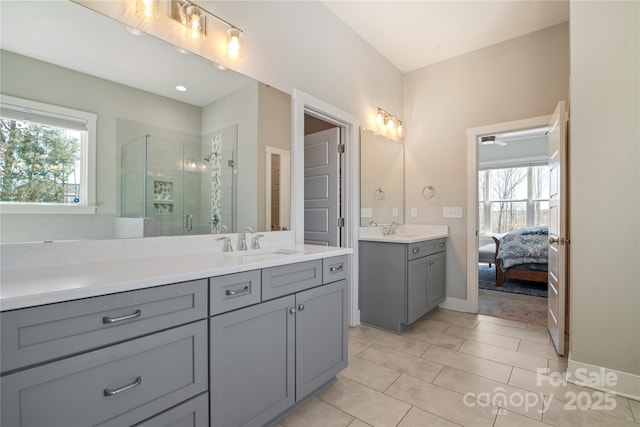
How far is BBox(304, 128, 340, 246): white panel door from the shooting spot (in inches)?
125

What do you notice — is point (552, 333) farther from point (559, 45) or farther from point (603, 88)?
point (559, 45)

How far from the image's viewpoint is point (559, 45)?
9.96 feet

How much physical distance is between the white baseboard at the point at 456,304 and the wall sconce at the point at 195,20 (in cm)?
341

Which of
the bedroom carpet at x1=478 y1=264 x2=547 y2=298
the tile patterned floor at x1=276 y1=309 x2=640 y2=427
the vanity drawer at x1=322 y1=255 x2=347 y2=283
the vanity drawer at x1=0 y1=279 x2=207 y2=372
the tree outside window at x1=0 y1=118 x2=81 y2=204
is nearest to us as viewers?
the vanity drawer at x1=0 y1=279 x2=207 y2=372

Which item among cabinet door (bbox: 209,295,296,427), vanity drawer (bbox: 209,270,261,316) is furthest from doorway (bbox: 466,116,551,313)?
vanity drawer (bbox: 209,270,261,316)

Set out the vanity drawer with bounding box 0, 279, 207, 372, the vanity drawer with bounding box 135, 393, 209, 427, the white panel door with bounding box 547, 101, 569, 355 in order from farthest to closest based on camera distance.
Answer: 1. the white panel door with bounding box 547, 101, 569, 355
2. the vanity drawer with bounding box 135, 393, 209, 427
3. the vanity drawer with bounding box 0, 279, 207, 372

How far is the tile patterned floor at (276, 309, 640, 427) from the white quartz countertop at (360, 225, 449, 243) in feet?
3.03

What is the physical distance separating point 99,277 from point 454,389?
2071 millimetres

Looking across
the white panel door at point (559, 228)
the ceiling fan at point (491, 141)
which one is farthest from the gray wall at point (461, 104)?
the ceiling fan at point (491, 141)

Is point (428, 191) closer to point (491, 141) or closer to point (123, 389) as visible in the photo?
point (491, 141)

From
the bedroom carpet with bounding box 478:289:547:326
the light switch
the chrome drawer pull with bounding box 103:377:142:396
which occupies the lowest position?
the bedroom carpet with bounding box 478:289:547:326

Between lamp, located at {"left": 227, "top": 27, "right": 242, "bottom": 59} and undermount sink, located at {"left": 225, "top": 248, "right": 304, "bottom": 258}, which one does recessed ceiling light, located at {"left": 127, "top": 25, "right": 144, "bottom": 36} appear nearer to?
lamp, located at {"left": 227, "top": 27, "right": 242, "bottom": 59}

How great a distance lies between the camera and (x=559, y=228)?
2381 mm

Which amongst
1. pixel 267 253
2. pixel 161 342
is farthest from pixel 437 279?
pixel 161 342
